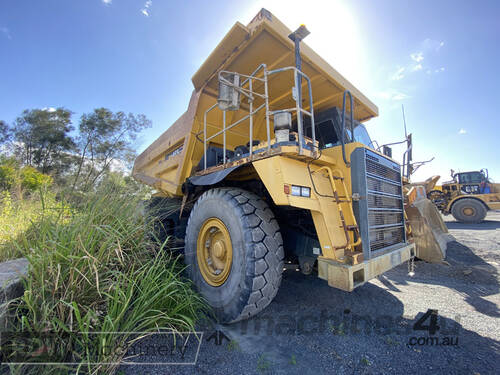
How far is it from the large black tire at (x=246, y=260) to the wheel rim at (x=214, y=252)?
84mm

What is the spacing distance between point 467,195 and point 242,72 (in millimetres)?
14209

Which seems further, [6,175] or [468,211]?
[468,211]

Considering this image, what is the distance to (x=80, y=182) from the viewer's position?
2.72 metres

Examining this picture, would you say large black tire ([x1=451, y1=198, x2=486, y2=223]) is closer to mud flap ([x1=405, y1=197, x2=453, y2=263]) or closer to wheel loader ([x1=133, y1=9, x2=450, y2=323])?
mud flap ([x1=405, y1=197, x2=453, y2=263])

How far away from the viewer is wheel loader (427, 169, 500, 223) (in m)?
11.0

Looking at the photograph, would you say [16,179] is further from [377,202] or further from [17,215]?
[377,202]

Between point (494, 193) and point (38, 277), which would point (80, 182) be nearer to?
point (38, 277)

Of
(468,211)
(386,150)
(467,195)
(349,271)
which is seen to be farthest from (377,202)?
(467,195)

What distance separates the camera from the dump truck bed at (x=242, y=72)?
8.43 ft

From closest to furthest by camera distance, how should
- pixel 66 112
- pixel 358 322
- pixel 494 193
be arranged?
pixel 358 322, pixel 494 193, pixel 66 112

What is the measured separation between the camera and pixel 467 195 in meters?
11.6

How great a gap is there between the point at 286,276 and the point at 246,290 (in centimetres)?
187

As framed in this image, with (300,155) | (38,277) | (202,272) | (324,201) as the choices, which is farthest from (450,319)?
(38,277)

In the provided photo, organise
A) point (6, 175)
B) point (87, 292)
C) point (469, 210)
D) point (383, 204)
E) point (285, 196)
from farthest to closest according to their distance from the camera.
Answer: point (469, 210), point (6, 175), point (383, 204), point (285, 196), point (87, 292)
